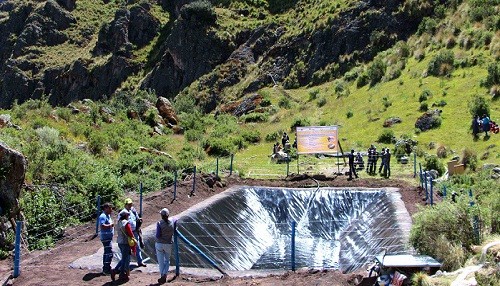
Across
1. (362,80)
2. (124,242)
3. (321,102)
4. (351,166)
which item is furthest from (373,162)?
(362,80)

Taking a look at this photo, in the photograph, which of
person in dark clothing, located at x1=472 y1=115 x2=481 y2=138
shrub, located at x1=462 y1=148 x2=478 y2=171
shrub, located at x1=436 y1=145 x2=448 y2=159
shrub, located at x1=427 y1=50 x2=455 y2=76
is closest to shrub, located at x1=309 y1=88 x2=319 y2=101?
shrub, located at x1=427 y1=50 x2=455 y2=76

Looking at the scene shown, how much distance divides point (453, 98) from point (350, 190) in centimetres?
1659

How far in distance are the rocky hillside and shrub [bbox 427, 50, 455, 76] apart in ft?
49.1

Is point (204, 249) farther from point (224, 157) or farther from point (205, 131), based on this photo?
point (205, 131)

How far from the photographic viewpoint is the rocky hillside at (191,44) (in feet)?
213

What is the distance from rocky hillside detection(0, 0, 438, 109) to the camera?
65062mm

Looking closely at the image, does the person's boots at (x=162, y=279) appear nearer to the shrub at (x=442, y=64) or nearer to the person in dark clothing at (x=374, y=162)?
the person in dark clothing at (x=374, y=162)

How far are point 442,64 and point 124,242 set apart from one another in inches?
1546

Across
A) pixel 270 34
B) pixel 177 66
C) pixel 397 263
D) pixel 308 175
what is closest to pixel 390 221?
pixel 397 263

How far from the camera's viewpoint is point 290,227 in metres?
24.2

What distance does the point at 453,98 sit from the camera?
4025 cm

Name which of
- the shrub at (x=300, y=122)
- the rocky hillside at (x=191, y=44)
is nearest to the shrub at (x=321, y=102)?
the shrub at (x=300, y=122)

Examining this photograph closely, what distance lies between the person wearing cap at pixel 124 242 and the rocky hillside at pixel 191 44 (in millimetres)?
52163

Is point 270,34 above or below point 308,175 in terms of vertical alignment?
above
